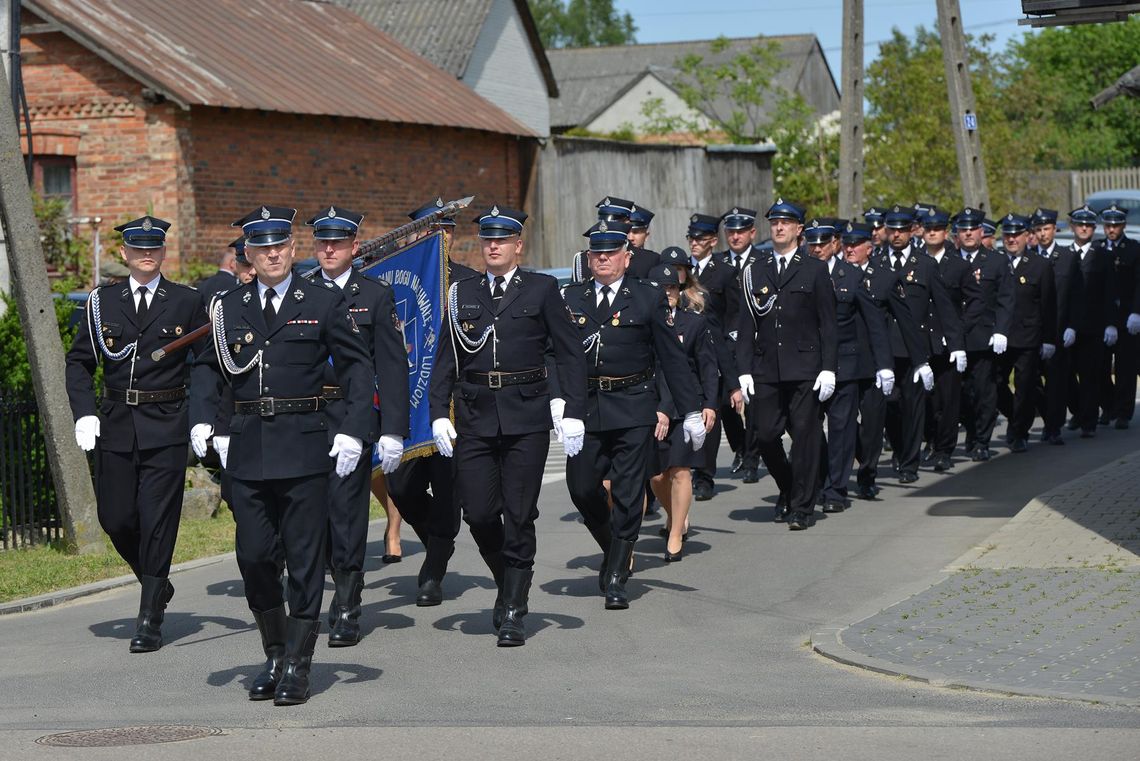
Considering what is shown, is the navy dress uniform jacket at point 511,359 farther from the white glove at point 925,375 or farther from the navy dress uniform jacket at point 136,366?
the white glove at point 925,375

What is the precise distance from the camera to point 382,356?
8.52 meters

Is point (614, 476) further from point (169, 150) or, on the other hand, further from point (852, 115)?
point (169, 150)

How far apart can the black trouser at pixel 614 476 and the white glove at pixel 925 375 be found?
5459 millimetres

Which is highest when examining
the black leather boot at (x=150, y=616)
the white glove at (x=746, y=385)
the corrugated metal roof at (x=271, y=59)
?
the corrugated metal roof at (x=271, y=59)

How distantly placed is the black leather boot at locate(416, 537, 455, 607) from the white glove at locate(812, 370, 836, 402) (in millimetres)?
3510

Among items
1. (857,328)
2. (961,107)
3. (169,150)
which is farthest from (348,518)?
(961,107)

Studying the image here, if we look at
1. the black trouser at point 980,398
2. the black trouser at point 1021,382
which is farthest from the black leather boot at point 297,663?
the black trouser at point 1021,382

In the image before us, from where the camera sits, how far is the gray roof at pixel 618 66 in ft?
282

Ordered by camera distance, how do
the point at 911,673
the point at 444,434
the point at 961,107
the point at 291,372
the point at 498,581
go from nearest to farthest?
the point at 291,372
the point at 911,673
the point at 444,434
the point at 498,581
the point at 961,107

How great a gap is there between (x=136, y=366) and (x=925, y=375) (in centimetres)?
770

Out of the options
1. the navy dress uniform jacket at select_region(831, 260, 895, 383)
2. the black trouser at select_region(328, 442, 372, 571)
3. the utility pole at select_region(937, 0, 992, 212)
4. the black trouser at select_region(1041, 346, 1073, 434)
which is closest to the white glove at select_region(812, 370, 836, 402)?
the navy dress uniform jacket at select_region(831, 260, 895, 383)

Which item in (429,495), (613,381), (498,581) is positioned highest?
(613,381)

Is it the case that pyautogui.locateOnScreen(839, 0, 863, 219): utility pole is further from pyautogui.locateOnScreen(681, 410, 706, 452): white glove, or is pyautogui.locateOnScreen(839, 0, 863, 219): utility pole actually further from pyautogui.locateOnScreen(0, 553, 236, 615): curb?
pyautogui.locateOnScreen(0, 553, 236, 615): curb

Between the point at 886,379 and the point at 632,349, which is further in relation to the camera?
the point at 886,379
